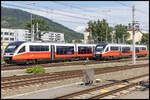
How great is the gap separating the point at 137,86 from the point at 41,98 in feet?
19.6

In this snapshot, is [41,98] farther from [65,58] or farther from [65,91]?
[65,58]

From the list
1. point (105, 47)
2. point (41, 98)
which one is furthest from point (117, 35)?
point (41, 98)

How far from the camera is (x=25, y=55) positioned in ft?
88.2

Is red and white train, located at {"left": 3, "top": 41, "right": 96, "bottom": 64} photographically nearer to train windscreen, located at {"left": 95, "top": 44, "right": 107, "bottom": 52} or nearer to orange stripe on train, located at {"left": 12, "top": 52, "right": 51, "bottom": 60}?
orange stripe on train, located at {"left": 12, "top": 52, "right": 51, "bottom": 60}

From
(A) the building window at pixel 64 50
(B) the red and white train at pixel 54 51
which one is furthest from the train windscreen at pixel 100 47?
(A) the building window at pixel 64 50

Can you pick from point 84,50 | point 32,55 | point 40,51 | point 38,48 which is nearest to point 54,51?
point 40,51

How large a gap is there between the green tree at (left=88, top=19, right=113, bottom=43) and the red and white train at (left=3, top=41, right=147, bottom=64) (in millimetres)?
23832

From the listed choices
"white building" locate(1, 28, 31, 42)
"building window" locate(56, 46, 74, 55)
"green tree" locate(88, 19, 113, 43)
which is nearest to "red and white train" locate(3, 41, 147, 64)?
"building window" locate(56, 46, 74, 55)

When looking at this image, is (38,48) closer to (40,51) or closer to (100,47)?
(40,51)

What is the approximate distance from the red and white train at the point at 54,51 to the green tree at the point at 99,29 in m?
23.8

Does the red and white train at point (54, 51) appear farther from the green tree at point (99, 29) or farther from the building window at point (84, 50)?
the green tree at point (99, 29)

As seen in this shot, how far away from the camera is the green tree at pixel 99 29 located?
69438mm

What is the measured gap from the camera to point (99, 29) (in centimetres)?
7012

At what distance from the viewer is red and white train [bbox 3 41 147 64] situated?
2648cm
